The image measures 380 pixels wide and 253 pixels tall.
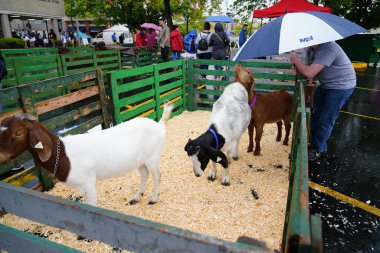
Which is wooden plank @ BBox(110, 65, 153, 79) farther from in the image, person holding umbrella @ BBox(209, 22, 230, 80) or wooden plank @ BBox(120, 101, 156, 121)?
person holding umbrella @ BBox(209, 22, 230, 80)

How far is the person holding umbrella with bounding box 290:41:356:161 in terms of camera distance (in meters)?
4.29

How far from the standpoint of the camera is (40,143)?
8.77 ft

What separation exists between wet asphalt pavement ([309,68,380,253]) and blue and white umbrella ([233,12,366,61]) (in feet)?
7.26

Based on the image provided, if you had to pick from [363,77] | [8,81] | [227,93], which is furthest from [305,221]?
[363,77]

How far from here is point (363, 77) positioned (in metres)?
13.2

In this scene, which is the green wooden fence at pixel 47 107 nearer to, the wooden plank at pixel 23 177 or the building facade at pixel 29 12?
the wooden plank at pixel 23 177

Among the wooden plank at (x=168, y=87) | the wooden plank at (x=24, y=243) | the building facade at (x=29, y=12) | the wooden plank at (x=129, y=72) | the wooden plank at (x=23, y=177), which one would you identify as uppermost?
the building facade at (x=29, y=12)

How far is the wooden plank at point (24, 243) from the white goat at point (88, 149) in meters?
1.05

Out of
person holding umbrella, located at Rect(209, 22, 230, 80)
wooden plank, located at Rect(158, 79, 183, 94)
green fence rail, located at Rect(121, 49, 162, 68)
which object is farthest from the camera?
green fence rail, located at Rect(121, 49, 162, 68)

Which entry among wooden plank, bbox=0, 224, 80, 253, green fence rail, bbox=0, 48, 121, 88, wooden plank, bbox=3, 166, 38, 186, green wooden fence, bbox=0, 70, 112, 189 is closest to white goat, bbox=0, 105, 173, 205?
wooden plank, bbox=0, 224, 80, 253

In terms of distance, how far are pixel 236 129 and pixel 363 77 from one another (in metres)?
11.9

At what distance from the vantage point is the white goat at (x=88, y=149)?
2.64 m

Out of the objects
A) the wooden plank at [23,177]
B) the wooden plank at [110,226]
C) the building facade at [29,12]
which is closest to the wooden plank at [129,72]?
the wooden plank at [23,177]

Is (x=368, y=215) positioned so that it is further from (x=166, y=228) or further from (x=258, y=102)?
(x=166, y=228)
